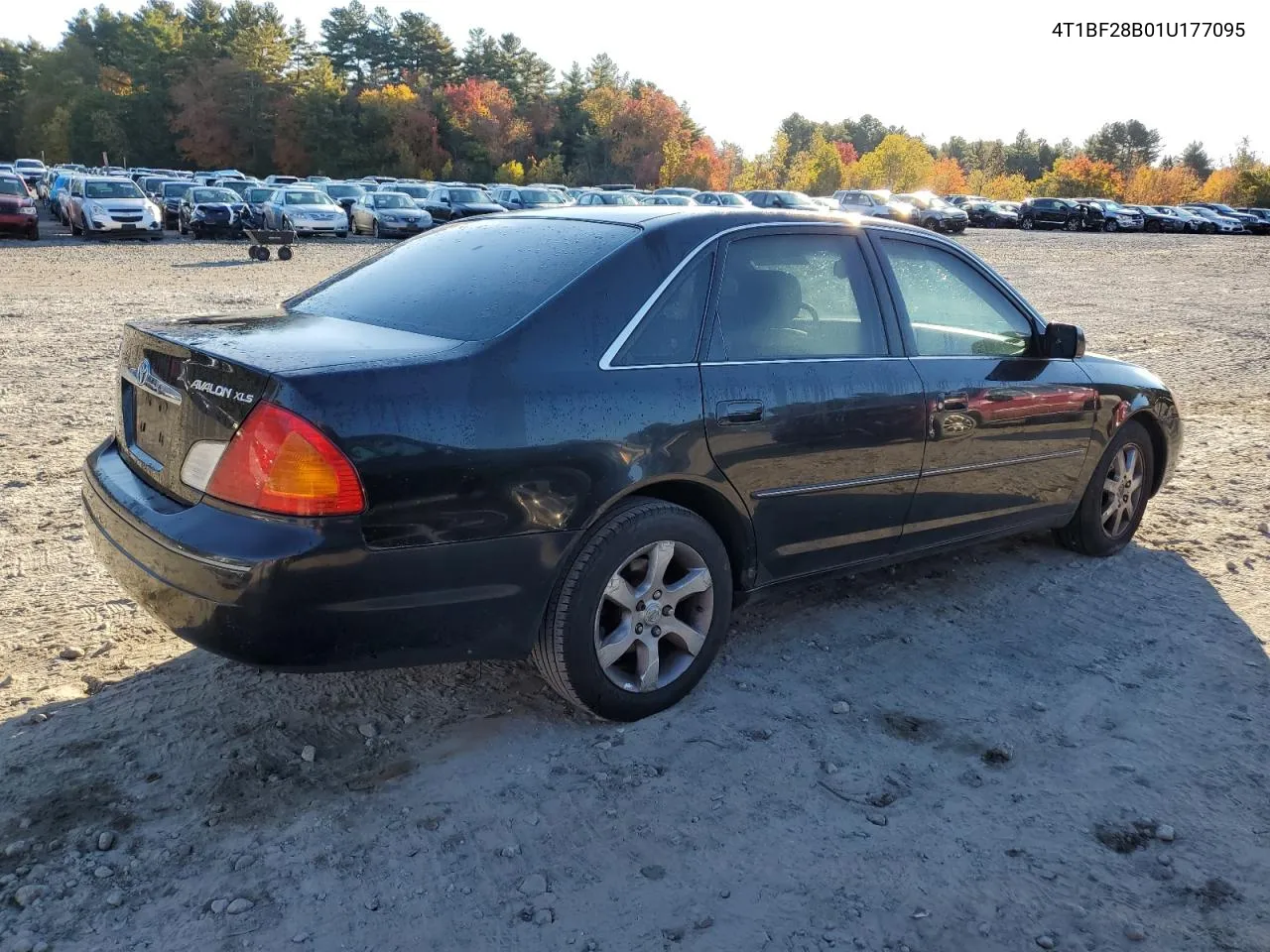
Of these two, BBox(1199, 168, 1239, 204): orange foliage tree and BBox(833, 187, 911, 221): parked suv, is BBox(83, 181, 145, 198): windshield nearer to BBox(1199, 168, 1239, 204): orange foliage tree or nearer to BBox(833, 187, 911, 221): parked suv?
BBox(833, 187, 911, 221): parked suv

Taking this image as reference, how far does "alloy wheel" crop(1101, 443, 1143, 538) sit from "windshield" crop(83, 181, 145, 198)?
91.8 ft

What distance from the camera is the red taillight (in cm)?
274

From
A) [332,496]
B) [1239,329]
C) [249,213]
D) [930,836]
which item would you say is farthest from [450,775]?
[249,213]

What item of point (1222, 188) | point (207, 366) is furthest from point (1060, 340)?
point (1222, 188)

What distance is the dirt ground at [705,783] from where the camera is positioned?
253 cm

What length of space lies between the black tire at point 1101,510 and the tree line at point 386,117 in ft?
243

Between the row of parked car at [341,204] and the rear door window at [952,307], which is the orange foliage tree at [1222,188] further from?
the rear door window at [952,307]

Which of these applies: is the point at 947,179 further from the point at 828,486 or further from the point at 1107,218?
the point at 828,486

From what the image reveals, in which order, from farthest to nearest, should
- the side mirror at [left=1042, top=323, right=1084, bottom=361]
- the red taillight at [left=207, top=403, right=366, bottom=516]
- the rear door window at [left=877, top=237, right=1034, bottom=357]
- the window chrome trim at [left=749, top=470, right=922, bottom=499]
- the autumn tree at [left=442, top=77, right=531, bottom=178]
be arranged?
the autumn tree at [left=442, top=77, right=531, bottom=178], the side mirror at [left=1042, top=323, right=1084, bottom=361], the rear door window at [left=877, top=237, right=1034, bottom=357], the window chrome trim at [left=749, top=470, right=922, bottom=499], the red taillight at [left=207, top=403, right=366, bottom=516]

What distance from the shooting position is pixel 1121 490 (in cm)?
521

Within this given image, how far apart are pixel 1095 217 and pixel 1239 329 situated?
39.8 m

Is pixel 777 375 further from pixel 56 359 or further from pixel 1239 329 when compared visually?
pixel 1239 329

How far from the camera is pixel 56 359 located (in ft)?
30.3

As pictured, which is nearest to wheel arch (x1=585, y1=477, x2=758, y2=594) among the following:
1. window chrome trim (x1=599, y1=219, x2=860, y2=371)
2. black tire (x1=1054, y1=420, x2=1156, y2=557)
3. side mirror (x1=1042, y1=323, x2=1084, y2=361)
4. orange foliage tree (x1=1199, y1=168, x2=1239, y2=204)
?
window chrome trim (x1=599, y1=219, x2=860, y2=371)
